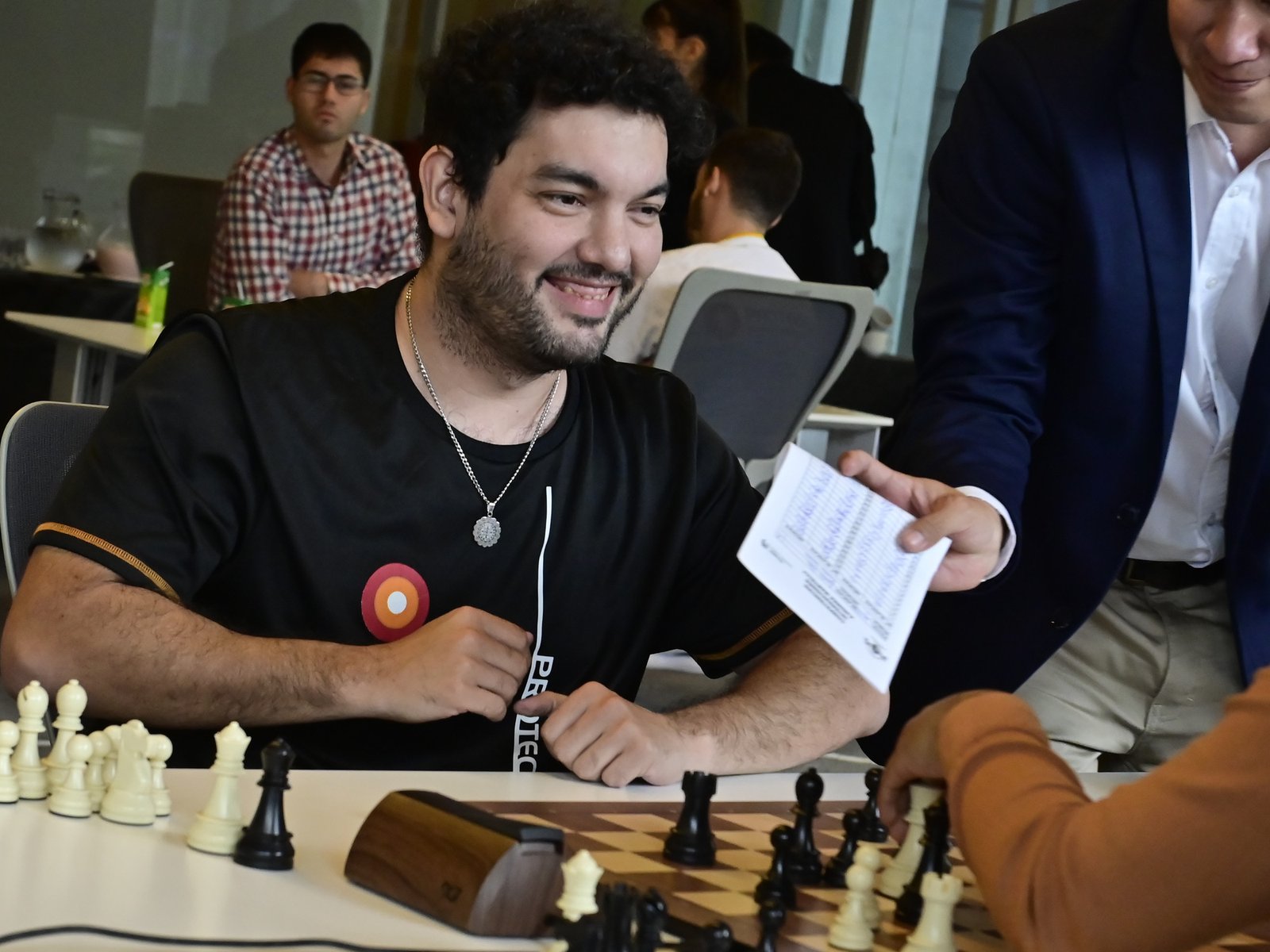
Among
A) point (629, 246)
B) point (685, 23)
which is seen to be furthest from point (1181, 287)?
point (685, 23)

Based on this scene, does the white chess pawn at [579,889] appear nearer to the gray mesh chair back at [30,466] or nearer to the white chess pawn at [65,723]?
the white chess pawn at [65,723]

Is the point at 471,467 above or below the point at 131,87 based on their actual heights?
below

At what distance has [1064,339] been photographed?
6.36 ft

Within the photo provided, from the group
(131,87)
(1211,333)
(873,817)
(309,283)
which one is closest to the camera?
(873,817)

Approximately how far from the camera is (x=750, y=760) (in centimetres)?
166

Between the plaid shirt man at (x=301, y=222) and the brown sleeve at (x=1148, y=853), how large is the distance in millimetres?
4228

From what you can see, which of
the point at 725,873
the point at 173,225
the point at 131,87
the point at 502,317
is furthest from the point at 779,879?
the point at 131,87

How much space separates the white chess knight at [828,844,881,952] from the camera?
1120 millimetres

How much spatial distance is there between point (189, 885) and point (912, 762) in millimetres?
539

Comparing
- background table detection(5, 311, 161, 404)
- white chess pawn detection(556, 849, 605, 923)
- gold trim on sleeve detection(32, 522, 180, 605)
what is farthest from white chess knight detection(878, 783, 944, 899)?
background table detection(5, 311, 161, 404)

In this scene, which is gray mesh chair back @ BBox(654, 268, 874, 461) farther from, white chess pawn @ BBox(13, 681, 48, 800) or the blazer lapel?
white chess pawn @ BBox(13, 681, 48, 800)

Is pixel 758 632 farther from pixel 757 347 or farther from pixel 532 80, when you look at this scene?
pixel 757 347

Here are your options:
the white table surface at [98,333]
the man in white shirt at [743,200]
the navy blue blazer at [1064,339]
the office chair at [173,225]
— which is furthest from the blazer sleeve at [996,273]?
the office chair at [173,225]

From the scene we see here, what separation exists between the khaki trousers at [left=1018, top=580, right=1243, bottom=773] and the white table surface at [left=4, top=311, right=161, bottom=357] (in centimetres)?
275
